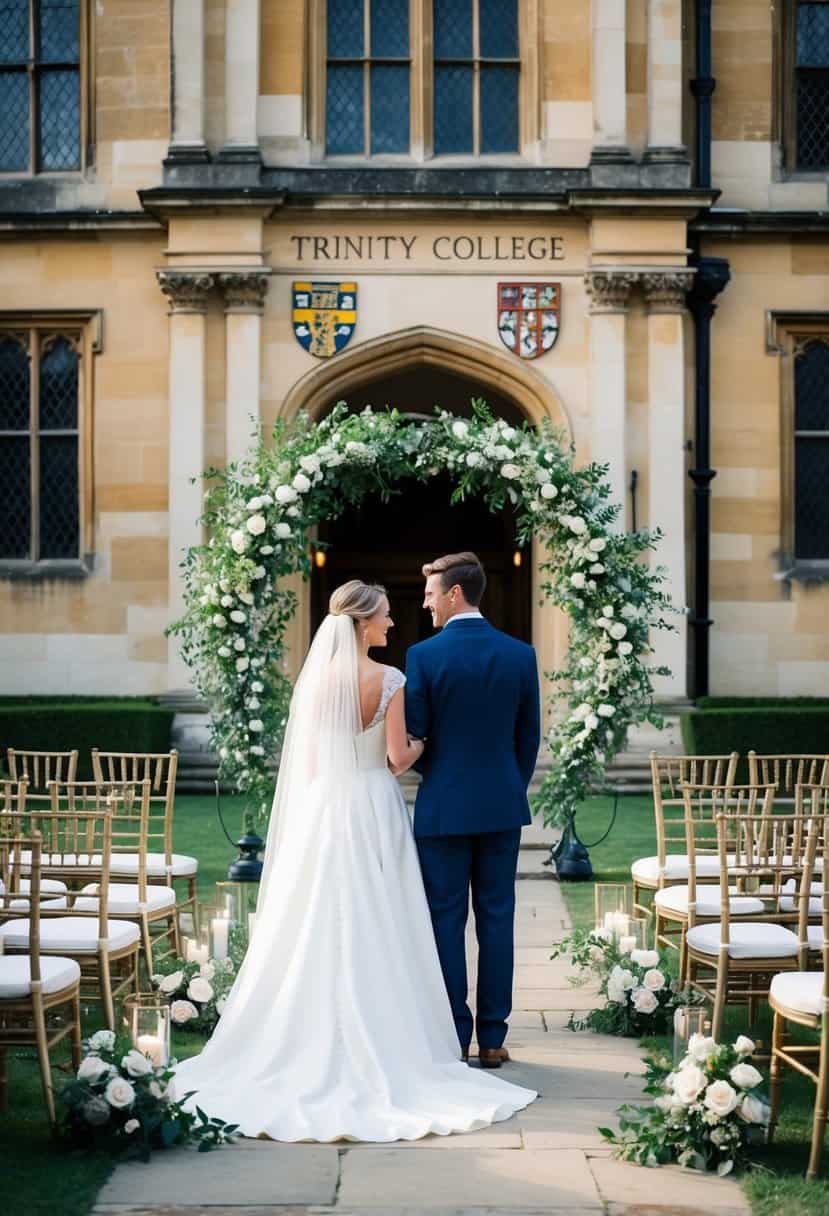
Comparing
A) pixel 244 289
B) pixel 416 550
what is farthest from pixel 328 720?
pixel 416 550

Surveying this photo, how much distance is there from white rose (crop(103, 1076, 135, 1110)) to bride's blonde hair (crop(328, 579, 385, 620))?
1.94 metres

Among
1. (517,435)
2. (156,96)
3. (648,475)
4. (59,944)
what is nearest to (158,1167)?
(59,944)

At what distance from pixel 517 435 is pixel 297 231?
5782 millimetres

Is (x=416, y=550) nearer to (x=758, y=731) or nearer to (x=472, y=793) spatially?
(x=758, y=731)

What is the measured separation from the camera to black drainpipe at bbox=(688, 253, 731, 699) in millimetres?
16297

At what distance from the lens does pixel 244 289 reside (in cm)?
1594

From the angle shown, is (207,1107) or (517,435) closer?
(207,1107)

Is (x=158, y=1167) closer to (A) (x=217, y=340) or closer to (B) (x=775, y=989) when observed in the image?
(B) (x=775, y=989)

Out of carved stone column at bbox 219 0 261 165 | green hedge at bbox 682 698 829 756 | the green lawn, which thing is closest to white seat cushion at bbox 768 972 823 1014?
the green lawn

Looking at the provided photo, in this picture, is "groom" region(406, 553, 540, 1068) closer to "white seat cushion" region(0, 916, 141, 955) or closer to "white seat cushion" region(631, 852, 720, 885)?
"white seat cushion" region(0, 916, 141, 955)

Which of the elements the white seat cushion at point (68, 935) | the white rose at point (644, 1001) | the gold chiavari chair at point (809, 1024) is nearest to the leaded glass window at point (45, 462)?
the white seat cushion at point (68, 935)

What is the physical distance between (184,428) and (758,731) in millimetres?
6143

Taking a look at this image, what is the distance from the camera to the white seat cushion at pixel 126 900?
304 inches

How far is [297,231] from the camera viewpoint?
52.7 ft
